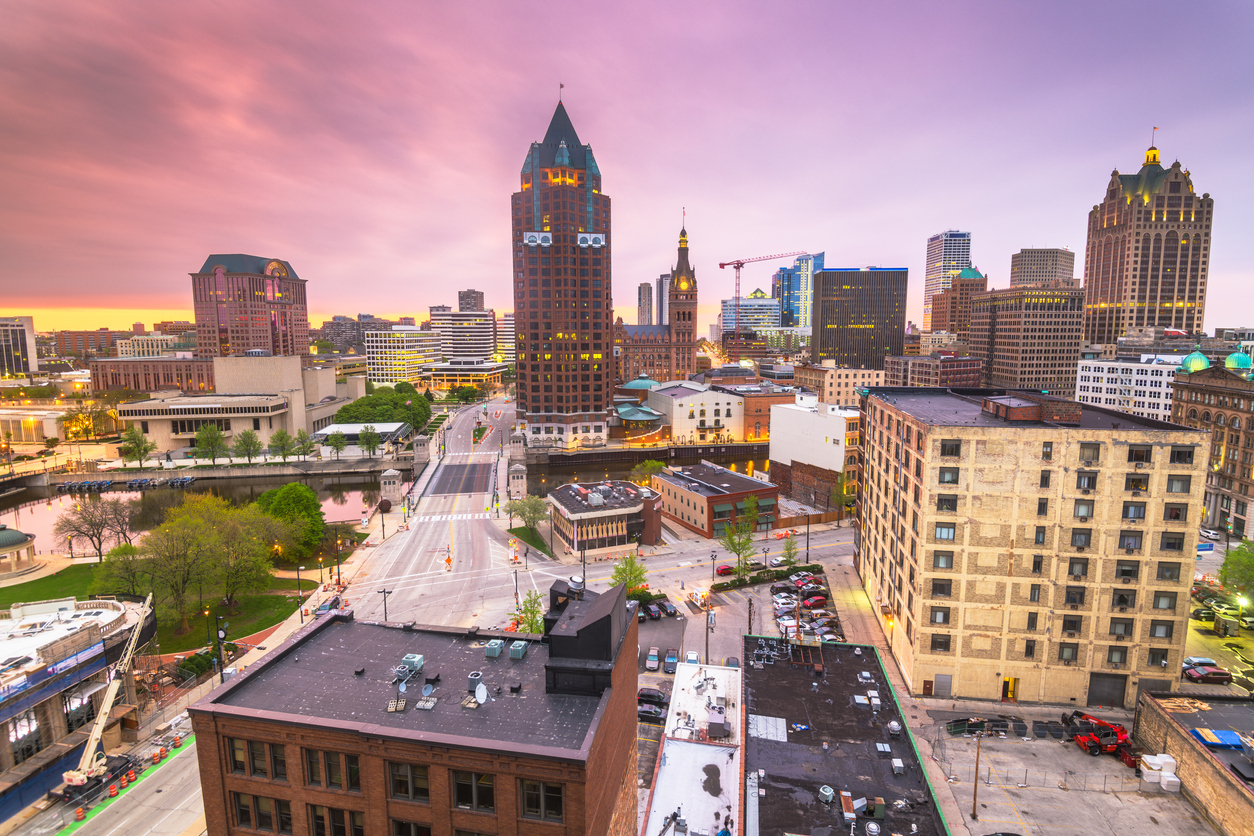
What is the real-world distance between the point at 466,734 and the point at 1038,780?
36.3 meters

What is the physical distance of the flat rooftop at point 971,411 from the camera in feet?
150

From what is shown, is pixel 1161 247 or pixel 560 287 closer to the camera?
pixel 560 287

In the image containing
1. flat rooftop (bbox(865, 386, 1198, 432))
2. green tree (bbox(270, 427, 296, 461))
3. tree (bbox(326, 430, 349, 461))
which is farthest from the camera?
tree (bbox(326, 430, 349, 461))

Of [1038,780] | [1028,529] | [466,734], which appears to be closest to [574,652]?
[466,734]

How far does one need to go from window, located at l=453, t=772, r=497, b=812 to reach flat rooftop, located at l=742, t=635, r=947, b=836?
555 inches

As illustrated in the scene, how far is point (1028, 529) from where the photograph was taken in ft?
143

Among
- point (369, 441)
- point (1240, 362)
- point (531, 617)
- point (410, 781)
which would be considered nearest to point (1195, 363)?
point (1240, 362)

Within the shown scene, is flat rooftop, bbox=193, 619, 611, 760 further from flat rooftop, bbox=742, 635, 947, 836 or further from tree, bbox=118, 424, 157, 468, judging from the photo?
tree, bbox=118, 424, 157, 468

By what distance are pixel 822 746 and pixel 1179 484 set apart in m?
32.1

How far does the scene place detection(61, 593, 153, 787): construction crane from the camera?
3400 centimetres

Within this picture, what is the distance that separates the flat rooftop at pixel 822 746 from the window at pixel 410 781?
1574 centimetres

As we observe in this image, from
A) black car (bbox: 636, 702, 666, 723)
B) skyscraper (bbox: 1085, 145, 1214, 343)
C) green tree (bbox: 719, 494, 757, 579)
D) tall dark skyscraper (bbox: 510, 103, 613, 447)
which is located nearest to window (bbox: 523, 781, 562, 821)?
black car (bbox: 636, 702, 666, 723)

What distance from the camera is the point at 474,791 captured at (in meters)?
20.6

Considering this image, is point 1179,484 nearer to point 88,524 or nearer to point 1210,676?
point 1210,676
